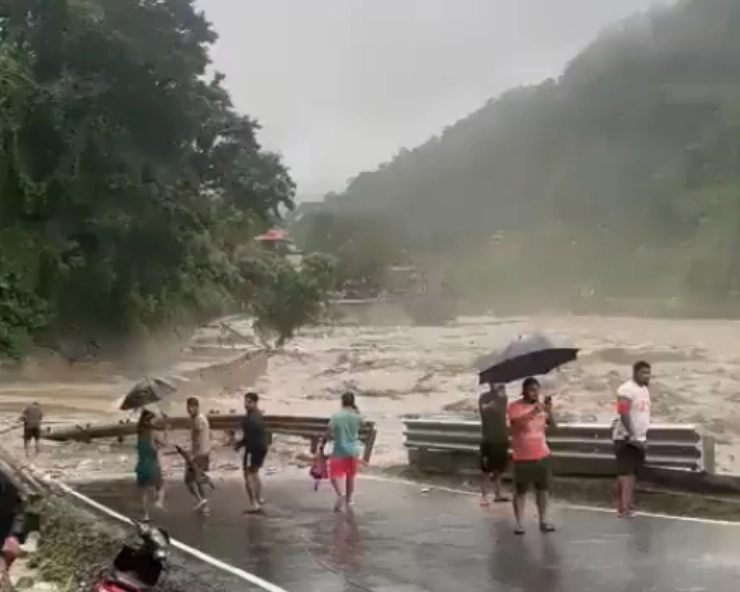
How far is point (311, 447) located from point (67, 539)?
9.64 metres

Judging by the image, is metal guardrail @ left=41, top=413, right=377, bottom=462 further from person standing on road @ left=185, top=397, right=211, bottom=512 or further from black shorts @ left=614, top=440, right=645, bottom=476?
black shorts @ left=614, top=440, right=645, bottom=476

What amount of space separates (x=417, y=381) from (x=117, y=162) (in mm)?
21396

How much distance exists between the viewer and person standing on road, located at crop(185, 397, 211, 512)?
14258 millimetres

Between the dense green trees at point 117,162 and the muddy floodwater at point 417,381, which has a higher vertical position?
the dense green trees at point 117,162

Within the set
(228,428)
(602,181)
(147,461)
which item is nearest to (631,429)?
(147,461)

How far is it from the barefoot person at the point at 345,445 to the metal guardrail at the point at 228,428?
5279 mm

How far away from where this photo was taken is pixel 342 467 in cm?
1362

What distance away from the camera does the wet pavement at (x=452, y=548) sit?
9016 millimetres

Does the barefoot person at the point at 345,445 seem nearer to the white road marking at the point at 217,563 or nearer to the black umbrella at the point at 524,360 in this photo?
the black umbrella at the point at 524,360

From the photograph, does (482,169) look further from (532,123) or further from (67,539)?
(67,539)

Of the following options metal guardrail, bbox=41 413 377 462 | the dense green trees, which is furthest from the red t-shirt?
the dense green trees

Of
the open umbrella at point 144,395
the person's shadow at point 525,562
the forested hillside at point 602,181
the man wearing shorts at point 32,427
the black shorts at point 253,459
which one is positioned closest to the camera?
the person's shadow at point 525,562

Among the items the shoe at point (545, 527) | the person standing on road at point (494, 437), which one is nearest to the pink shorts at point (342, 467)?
the person standing on road at point (494, 437)

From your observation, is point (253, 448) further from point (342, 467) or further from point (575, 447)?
point (575, 447)
